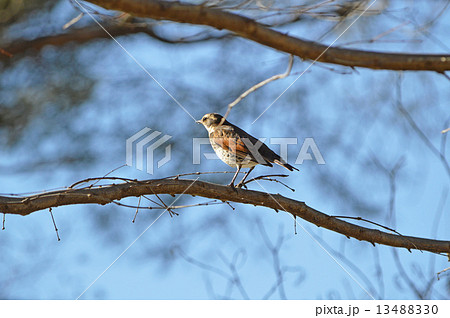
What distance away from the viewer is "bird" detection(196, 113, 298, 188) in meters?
6.17

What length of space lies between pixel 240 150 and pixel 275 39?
2903 millimetres

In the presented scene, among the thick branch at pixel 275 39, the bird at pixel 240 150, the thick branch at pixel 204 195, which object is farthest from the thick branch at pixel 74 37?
the thick branch at pixel 275 39

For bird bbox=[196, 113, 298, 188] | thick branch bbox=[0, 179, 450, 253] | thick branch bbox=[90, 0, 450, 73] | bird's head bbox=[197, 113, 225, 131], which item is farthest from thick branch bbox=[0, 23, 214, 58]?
thick branch bbox=[90, 0, 450, 73]

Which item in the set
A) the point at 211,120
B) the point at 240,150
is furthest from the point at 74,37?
the point at 240,150

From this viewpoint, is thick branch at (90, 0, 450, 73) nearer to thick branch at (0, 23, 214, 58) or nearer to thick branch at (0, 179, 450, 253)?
thick branch at (0, 179, 450, 253)

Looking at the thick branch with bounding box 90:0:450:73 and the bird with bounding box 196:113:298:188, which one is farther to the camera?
the bird with bounding box 196:113:298:188

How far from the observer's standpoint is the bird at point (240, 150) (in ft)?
20.2

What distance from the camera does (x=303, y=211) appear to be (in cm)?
438

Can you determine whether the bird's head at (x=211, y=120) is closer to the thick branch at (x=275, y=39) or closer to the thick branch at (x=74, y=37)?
the thick branch at (x=74, y=37)

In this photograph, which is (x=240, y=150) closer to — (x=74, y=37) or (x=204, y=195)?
(x=204, y=195)

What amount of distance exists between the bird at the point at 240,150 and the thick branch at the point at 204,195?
4.88 ft

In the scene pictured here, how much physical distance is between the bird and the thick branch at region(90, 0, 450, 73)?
A: 2480 mm

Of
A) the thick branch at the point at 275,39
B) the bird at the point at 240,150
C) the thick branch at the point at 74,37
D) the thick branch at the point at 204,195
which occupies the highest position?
the thick branch at the point at 275,39
